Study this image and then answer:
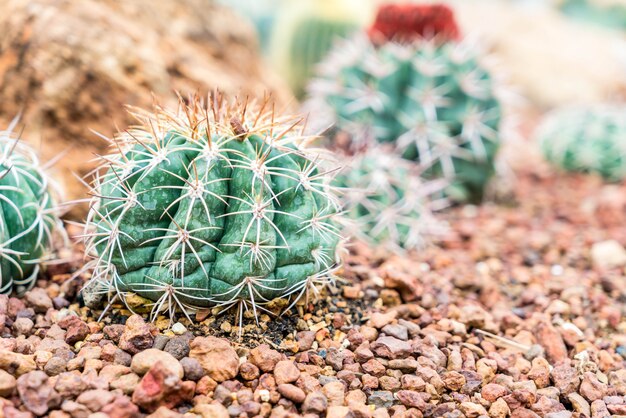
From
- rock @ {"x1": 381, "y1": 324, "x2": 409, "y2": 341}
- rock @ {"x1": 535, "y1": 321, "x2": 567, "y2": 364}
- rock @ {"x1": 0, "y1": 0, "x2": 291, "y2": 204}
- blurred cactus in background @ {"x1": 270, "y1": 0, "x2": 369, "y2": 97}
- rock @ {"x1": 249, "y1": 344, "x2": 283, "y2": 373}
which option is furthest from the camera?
blurred cactus in background @ {"x1": 270, "y1": 0, "x2": 369, "y2": 97}

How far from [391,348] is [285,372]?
44 cm

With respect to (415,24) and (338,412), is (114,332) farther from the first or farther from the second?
(415,24)

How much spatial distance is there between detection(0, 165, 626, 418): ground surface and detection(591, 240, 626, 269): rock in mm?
467

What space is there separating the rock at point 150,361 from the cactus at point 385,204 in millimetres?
1919

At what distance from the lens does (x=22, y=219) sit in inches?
106

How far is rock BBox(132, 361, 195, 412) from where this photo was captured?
6.62 feet

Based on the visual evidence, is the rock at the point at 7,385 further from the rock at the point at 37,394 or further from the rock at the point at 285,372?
the rock at the point at 285,372

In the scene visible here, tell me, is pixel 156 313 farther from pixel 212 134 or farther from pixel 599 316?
pixel 599 316

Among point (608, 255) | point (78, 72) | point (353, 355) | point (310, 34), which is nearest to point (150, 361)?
point (353, 355)

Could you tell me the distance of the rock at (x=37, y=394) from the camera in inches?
77.7

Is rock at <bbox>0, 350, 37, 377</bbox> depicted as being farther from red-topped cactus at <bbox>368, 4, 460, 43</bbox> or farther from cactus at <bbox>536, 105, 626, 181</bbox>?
cactus at <bbox>536, 105, 626, 181</bbox>

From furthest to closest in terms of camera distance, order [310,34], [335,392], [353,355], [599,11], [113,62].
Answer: [599,11]
[310,34]
[113,62]
[353,355]
[335,392]

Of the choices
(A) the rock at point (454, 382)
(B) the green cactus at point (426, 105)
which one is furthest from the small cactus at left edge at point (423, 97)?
(A) the rock at point (454, 382)

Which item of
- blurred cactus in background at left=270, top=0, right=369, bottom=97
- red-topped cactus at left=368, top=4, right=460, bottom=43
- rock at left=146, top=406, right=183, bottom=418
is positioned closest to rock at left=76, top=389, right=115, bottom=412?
rock at left=146, top=406, right=183, bottom=418
